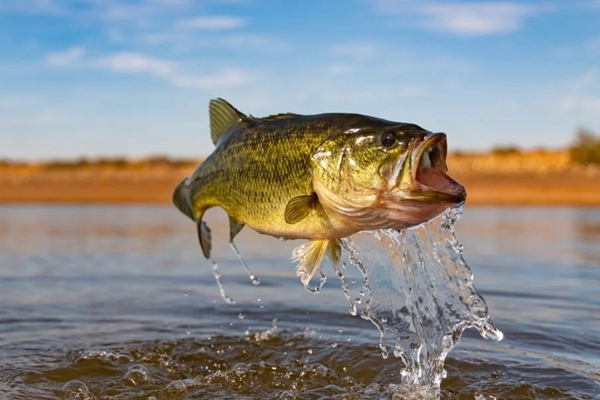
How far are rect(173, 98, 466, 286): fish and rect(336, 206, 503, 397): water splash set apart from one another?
1.11m

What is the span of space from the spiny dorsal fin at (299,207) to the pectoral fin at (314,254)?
1.22 ft

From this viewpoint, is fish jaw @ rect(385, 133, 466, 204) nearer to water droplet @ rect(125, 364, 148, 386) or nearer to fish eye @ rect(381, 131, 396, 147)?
fish eye @ rect(381, 131, 396, 147)

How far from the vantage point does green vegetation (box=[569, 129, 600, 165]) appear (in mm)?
33969

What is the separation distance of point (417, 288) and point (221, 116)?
179cm

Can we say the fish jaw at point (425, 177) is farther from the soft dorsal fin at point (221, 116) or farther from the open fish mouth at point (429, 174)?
the soft dorsal fin at point (221, 116)

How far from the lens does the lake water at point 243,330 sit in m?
5.05

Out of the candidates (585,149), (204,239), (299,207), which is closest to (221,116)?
(204,239)

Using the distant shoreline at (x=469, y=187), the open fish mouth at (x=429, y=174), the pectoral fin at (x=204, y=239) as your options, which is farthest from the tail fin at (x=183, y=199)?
the distant shoreline at (x=469, y=187)

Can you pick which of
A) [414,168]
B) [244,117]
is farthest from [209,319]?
[414,168]

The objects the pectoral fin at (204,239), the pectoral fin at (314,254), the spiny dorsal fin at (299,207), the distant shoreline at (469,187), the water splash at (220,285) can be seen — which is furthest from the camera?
the distant shoreline at (469,187)

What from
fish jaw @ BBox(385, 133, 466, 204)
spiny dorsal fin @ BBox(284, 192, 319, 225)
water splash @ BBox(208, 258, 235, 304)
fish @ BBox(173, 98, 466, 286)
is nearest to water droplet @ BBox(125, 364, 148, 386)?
water splash @ BBox(208, 258, 235, 304)

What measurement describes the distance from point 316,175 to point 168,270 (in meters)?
6.44

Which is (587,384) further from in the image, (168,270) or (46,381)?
(168,270)

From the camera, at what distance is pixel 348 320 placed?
701 cm
